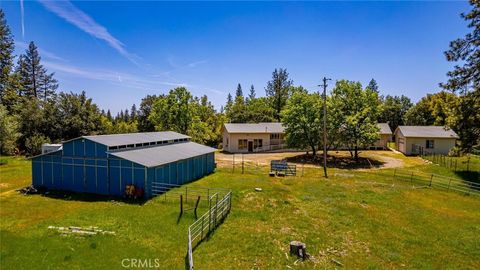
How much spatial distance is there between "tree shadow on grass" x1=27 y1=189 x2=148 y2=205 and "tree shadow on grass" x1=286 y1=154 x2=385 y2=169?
22006mm

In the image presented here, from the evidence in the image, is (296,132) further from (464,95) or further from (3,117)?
(3,117)

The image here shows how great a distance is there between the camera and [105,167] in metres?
19.5

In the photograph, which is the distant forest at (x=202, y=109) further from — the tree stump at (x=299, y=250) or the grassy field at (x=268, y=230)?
the tree stump at (x=299, y=250)

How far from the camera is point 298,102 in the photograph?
39.5 metres

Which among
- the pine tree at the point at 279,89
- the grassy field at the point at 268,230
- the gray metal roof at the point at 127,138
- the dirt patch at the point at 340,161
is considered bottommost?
the grassy field at the point at 268,230

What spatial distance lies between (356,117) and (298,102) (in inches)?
318

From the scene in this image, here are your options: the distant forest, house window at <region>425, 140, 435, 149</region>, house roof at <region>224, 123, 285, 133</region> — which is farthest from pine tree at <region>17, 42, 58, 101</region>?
house window at <region>425, 140, 435, 149</region>

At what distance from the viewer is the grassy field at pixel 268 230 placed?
35.8ft

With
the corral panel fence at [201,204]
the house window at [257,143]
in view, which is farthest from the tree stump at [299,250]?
the house window at [257,143]

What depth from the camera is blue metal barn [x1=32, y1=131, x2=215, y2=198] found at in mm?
18969

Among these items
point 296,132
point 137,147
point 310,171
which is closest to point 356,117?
point 296,132

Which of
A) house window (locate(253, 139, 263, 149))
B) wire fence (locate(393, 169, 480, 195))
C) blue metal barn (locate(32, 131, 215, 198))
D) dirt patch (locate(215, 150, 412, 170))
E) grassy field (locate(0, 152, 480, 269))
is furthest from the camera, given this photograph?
house window (locate(253, 139, 263, 149))

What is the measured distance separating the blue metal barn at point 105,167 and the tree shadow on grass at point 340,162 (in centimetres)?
1850

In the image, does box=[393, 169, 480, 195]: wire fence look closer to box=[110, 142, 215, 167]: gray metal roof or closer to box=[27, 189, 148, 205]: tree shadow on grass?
box=[110, 142, 215, 167]: gray metal roof
